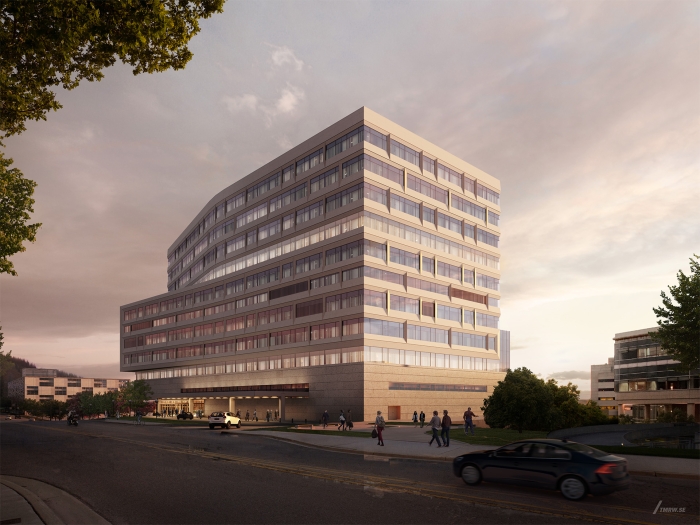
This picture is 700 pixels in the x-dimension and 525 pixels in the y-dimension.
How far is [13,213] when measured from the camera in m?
22.3

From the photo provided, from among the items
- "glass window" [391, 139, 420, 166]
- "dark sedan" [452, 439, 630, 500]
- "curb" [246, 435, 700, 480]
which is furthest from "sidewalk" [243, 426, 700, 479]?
"glass window" [391, 139, 420, 166]

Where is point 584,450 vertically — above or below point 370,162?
below

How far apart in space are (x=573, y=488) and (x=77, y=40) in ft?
54.3

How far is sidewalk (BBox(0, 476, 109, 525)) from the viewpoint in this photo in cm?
1160

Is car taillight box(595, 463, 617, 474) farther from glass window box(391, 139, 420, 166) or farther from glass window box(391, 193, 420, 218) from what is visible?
glass window box(391, 139, 420, 166)

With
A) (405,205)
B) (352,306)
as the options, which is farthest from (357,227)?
(352,306)

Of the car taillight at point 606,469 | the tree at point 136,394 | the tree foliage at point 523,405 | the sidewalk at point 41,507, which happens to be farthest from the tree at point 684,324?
the tree at point 136,394

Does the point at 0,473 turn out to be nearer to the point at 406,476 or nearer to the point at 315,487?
the point at 315,487

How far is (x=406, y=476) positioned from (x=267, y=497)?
5425 mm

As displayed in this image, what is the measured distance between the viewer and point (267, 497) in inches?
554

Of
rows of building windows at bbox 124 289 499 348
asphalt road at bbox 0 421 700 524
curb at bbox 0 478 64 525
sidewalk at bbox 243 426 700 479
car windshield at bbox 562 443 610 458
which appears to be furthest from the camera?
rows of building windows at bbox 124 289 499 348

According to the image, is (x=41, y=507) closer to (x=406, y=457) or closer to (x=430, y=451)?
(x=406, y=457)

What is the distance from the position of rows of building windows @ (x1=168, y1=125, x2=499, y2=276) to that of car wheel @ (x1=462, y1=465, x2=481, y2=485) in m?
53.9

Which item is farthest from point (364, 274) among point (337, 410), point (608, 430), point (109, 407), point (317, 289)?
point (109, 407)
